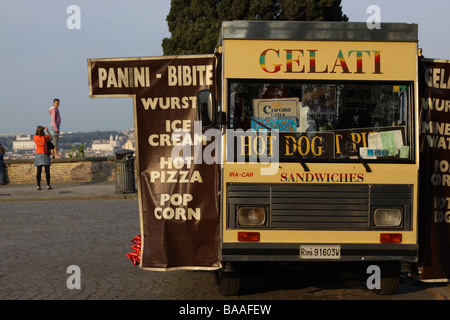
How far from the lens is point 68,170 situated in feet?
70.5

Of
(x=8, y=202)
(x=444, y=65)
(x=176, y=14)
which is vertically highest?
(x=176, y=14)

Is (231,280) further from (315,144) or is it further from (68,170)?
(68,170)

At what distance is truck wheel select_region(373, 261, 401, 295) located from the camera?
6.14 metres

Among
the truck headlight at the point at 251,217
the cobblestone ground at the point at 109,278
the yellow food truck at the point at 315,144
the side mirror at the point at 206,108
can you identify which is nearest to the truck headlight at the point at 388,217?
the yellow food truck at the point at 315,144

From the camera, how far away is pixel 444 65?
20.4ft

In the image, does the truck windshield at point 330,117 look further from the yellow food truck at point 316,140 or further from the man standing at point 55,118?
the man standing at point 55,118

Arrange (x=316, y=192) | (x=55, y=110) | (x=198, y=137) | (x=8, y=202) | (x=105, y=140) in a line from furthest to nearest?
(x=105, y=140), (x=55, y=110), (x=8, y=202), (x=198, y=137), (x=316, y=192)

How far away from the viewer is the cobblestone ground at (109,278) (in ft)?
20.4

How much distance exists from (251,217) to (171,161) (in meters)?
1.08
